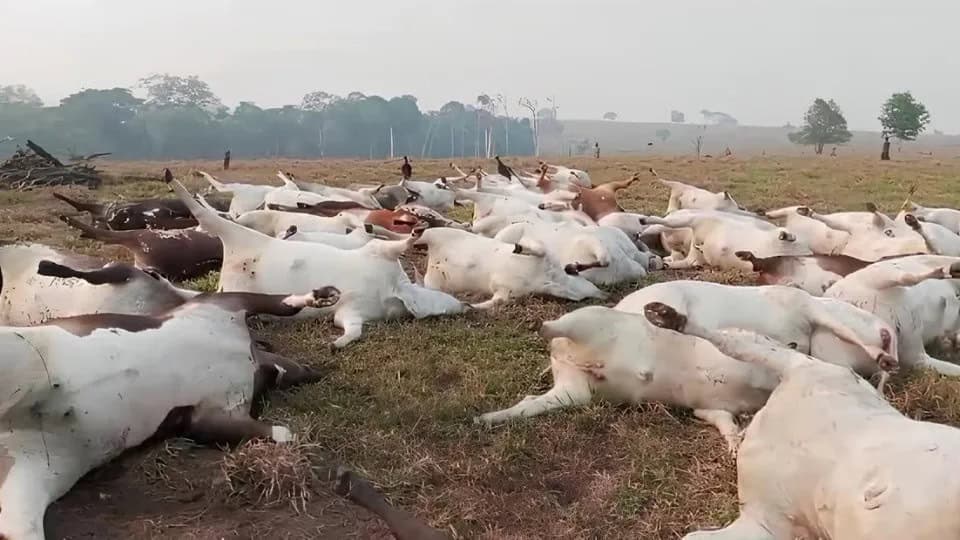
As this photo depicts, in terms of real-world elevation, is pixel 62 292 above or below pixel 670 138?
above

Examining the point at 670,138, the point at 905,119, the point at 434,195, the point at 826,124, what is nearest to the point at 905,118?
the point at 905,119

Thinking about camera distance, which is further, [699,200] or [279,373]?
[699,200]

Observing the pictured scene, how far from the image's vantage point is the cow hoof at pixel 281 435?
162 inches

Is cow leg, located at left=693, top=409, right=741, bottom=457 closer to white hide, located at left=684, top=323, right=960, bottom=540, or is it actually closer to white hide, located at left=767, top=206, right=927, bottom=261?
white hide, located at left=684, top=323, right=960, bottom=540

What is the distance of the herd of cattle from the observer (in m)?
3.12

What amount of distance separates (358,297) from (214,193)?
8612 mm

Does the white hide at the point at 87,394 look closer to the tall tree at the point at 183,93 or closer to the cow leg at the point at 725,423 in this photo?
the cow leg at the point at 725,423

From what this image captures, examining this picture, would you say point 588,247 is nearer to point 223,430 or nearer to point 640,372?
point 640,372

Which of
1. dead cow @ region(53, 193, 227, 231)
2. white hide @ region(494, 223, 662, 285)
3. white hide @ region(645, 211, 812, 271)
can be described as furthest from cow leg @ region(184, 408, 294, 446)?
white hide @ region(645, 211, 812, 271)

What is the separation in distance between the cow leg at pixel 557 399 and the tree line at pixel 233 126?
233 ft

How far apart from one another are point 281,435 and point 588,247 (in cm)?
392

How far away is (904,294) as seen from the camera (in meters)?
5.25

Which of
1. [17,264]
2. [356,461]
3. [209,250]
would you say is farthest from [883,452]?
[209,250]

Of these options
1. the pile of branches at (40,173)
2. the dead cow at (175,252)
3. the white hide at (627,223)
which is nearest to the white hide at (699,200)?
the white hide at (627,223)
